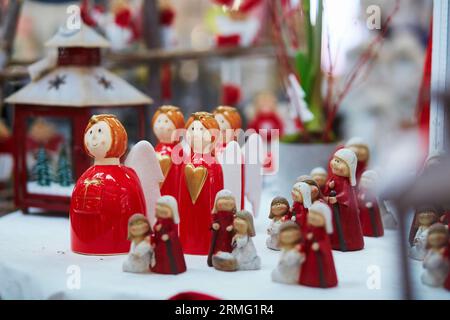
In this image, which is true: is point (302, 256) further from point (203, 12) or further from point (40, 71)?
point (203, 12)

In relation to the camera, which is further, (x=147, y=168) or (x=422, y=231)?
(x=147, y=168)

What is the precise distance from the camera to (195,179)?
159 centimetres

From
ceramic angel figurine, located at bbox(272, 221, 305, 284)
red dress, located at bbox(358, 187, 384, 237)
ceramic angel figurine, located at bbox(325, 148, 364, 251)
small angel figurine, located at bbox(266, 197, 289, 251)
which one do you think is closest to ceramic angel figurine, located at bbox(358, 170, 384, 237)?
red dress, located at bbox(358, 187, 384, 237)

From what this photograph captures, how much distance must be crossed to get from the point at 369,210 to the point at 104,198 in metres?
0.64

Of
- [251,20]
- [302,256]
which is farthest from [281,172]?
[251,20]

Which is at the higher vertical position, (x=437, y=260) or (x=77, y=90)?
(x=77, y=90)

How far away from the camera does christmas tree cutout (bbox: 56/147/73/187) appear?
2047mm

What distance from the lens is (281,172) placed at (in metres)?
2.09

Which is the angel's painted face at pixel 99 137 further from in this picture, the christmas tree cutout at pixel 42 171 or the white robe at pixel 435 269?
the white robe at pixel 435 269

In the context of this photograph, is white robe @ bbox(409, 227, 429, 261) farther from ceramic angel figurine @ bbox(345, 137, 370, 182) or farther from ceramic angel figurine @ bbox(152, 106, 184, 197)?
ceramic angel figurine @ bbox(152, 106, 184, 197)

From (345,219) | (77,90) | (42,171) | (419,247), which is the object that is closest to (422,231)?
(419,247)

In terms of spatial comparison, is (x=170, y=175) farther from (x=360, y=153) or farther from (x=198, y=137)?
(x=360, y=153)

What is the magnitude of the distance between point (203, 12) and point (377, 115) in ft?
4.63

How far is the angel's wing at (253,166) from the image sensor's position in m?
1.87
